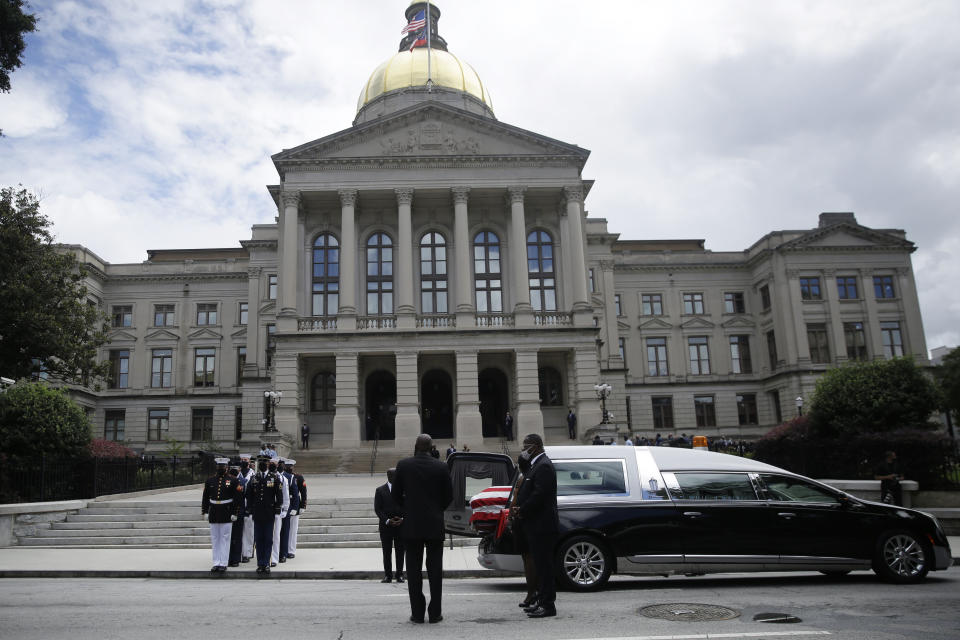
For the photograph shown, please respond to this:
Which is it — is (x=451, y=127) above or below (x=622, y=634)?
above

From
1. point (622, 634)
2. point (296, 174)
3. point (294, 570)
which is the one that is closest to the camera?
point (622, 634)

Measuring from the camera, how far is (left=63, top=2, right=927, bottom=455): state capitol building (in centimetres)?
→ 4228

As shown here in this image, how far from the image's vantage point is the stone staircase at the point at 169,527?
710 inches

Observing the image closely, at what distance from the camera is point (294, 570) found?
1363 centimetres

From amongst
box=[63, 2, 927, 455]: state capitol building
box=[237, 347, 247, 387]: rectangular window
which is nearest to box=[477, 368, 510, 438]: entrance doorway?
box=[63, 2, 927, 455]: state capitol building

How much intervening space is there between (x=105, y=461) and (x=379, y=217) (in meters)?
27.8

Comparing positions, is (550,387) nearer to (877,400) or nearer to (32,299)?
(877,400)

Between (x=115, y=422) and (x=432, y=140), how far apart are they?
34.1m

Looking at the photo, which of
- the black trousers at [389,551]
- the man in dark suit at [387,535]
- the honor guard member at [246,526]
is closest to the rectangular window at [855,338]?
the honor guard member at [246,526]

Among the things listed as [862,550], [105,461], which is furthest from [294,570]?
[105,461]

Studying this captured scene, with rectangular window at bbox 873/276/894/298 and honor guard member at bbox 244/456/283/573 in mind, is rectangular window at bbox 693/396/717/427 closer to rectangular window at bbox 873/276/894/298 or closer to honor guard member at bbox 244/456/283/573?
rectangular window at bbox 873/276/894/298

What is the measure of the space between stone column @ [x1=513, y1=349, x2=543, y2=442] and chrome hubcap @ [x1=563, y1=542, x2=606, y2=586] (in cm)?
2994

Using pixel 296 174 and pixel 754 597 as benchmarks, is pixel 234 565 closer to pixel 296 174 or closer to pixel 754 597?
pixel 754 597

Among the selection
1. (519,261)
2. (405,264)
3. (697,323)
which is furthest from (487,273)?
(697,323)
